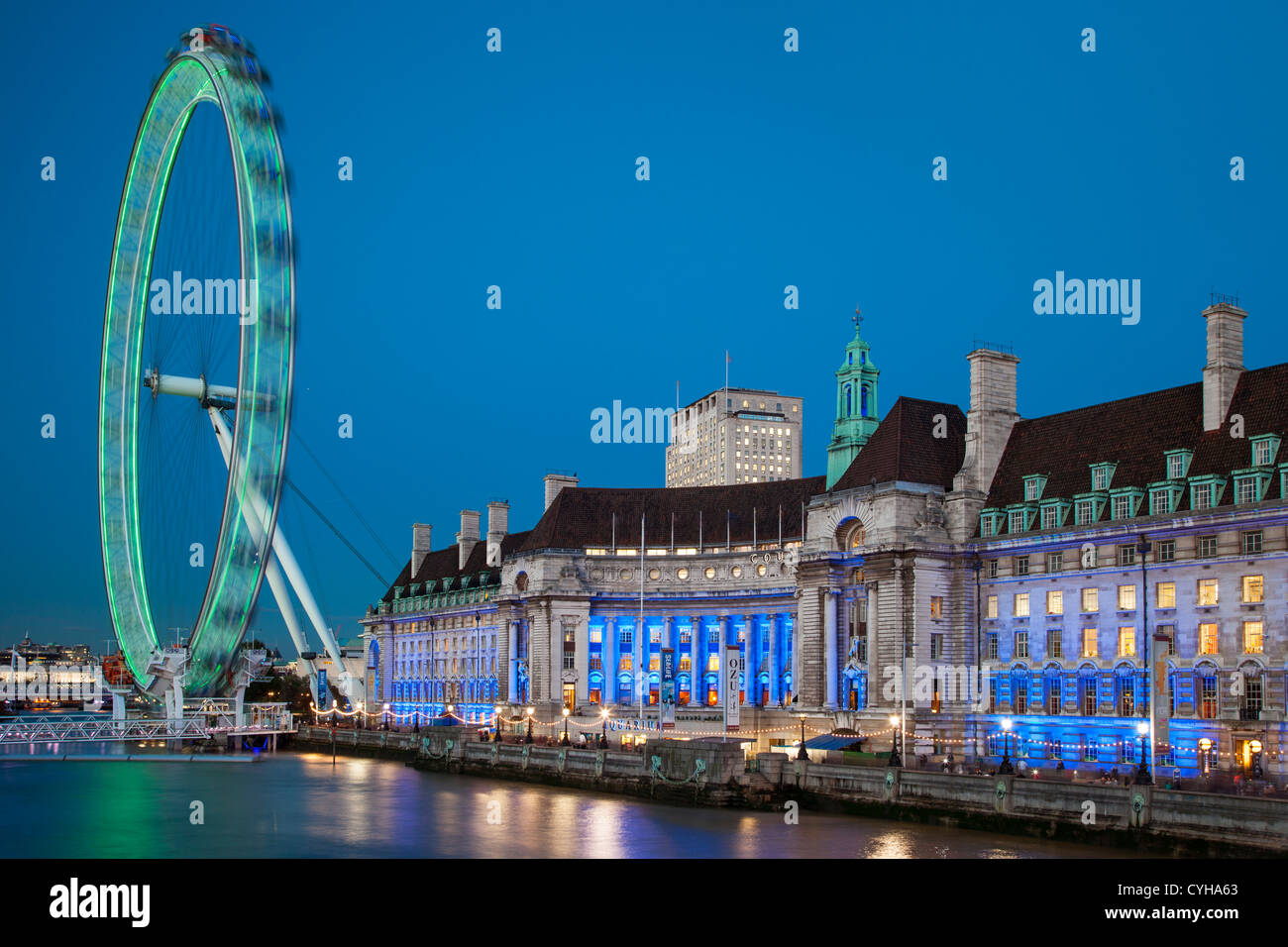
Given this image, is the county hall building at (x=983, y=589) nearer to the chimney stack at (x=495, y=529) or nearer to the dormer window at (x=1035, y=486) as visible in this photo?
the dormer window at (x=1035, y=486)

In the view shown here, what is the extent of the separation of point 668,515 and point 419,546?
2219 inches

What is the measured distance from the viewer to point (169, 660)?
94688 millimetres

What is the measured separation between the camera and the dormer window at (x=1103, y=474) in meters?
82.2

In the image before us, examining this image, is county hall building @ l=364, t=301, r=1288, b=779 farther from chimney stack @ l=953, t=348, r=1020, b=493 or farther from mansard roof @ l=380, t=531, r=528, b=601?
mansard roof @ l=380, t=531, r=528, b=601

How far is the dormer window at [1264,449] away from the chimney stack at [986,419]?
73.3 ft

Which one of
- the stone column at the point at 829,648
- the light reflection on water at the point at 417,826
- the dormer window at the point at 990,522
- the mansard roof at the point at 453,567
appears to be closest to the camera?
the light reflection on water at the point at 417,826

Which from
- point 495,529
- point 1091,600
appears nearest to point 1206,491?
point 1091,600

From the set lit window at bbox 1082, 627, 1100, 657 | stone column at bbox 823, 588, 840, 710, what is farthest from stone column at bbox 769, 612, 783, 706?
lit window at bbox 1082, 627, 1100, 657

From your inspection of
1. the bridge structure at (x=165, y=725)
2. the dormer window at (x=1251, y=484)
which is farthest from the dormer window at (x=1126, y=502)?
the bridge structure at (x=165, y=725)

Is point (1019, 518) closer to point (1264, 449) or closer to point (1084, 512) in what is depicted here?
point (1084, 512)

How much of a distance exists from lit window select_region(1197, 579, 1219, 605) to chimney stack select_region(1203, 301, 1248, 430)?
8915 millimetres

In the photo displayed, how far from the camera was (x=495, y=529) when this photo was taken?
163 meters
